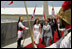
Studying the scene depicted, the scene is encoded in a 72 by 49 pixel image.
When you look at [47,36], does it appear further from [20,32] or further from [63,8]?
[63,8]

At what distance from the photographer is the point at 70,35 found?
3.60ft

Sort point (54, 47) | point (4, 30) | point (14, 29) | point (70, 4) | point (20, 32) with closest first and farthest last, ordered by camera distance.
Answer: point (70, 4) → point (54, 47) → point (20, 32) → point (4, 30) → point (14, 29)

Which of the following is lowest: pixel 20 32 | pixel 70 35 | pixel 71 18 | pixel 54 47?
pixel 20 32

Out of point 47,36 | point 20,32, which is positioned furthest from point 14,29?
point 47,36

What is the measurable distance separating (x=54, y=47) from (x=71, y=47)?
0.35 metres

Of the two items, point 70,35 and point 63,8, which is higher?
point 63,8

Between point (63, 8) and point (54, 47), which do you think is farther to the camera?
point (54, 47)

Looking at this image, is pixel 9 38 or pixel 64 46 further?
pixel 9 38

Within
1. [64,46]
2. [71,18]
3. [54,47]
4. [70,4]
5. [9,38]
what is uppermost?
[70,4]

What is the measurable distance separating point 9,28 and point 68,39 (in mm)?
5381

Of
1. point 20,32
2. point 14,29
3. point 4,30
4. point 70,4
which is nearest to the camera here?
point 70,4

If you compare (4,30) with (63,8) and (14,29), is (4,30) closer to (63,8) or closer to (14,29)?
(14,29)

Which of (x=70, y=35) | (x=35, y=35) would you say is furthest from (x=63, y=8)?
(x=35, y=35)

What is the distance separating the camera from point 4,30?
573cm
